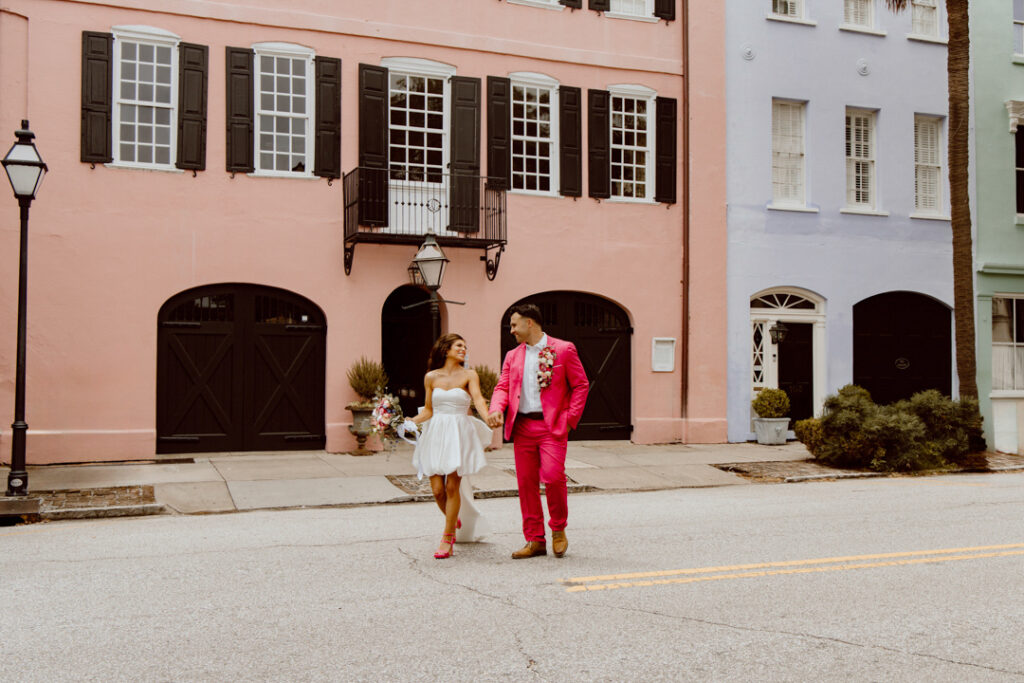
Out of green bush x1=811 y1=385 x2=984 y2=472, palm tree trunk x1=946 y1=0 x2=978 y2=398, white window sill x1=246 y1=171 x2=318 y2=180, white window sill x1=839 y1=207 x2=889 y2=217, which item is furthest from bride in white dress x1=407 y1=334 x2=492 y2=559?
white window sill x1=839 y1=207 x2=889 y2=217

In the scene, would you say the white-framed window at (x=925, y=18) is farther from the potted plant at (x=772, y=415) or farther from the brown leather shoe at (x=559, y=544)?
the brown leather shoe at (x=559, y=544)

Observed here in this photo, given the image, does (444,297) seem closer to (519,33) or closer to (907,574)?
(519,33)

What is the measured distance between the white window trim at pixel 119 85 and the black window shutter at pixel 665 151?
26.2ft

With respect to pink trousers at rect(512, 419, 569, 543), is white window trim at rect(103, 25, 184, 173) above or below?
above

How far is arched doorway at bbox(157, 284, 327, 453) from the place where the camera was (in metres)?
15.3

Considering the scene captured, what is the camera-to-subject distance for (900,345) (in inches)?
789

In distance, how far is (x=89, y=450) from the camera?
14.6 metres

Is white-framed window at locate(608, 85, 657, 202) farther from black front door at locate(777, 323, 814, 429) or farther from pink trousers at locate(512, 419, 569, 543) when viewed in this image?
pink trousers at locate(512, 419, 569, 543)

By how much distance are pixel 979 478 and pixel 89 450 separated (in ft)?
40.9

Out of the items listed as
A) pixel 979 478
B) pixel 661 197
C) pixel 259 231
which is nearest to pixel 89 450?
pixel 259 231

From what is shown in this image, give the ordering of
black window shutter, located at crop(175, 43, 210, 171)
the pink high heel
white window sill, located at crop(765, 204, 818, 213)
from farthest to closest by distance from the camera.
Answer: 1. white window sill, located at crop(765, 204, 818, 213)
2. black window shutter, located at crop(175, 43, 210, 171)
3. the pink high heel

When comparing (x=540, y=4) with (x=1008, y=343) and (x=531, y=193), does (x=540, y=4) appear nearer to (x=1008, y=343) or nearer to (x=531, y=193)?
(x=531, y=193)

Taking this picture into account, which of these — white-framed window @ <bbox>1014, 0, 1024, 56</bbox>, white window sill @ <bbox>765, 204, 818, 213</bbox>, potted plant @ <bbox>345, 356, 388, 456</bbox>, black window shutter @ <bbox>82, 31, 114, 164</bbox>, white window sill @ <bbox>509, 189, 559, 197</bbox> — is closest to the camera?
black window shutter @ <bbox>82, 31, 114, 164</bbox>

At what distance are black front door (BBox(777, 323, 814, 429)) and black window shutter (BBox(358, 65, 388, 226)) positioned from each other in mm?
7956
